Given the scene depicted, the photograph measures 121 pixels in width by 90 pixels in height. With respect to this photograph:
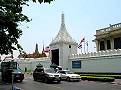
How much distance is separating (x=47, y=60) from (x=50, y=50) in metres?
3.30

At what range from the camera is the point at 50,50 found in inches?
2345

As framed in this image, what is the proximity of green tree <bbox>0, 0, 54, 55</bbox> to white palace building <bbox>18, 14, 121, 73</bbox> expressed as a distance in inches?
851

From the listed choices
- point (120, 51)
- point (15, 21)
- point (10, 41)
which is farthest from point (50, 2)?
point (120, 51)

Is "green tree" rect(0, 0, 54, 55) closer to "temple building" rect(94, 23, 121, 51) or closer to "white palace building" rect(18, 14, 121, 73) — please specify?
"white palace building" rect(18, 14, 121, 73)

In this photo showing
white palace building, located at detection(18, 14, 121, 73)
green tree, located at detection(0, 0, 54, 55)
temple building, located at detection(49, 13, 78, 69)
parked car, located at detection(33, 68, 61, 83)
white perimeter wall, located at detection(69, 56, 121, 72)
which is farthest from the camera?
temple building, located at detection(49, 13, 78, 69)

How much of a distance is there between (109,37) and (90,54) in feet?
22.8

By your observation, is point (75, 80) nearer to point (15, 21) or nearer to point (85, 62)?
point (85, 62)

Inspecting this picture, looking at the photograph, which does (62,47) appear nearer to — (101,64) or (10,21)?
(101,64)

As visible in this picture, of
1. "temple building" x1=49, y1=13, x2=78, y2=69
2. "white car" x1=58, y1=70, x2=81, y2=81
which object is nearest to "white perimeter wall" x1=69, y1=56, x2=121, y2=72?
"temple building" x1=49, y1=13, x2=78, y2=69

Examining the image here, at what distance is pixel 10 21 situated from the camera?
60.6ft

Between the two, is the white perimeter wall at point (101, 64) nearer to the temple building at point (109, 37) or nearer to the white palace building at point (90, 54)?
the white palace building at point (90, 54)

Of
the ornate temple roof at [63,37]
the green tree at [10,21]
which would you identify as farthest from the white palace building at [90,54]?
the green tree at [10,21]

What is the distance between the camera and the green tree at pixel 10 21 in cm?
1599

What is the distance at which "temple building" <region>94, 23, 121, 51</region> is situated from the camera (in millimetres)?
51531
